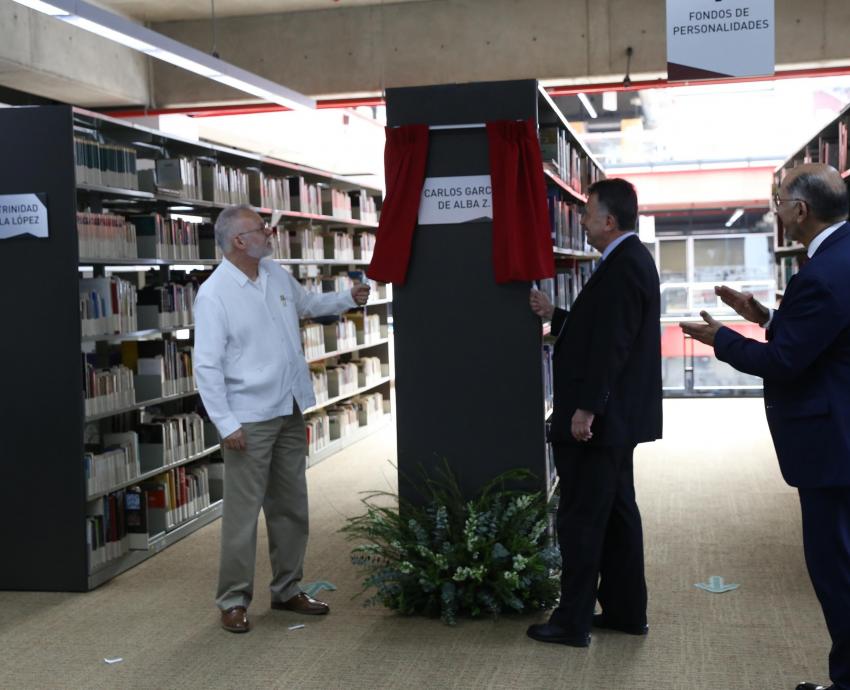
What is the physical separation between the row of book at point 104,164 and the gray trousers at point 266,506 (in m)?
1.73

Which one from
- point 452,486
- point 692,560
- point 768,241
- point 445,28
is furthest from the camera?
point 768,241

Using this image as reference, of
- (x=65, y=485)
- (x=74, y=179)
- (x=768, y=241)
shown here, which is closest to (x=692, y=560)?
(x=65, y=485)

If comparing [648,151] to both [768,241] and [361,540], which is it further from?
[361,540]

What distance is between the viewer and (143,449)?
612cm

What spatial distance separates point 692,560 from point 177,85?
6.62 m

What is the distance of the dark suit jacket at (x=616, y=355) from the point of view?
13.3ft

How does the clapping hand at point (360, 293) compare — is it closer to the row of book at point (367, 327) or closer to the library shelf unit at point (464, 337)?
the library shelf unit at point (464, 337)

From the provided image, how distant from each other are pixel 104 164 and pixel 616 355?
3.05 m

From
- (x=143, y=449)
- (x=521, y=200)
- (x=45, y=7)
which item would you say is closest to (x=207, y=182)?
(x=143, y=449)

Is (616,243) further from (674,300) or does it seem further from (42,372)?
(674,300)

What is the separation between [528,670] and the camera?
159 inches

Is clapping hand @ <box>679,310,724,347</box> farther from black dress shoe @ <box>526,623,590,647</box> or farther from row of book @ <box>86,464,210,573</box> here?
row of book @ <box>86,464,210,573</box>

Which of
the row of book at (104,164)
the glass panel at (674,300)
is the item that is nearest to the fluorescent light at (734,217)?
the glass panel at (674,300)

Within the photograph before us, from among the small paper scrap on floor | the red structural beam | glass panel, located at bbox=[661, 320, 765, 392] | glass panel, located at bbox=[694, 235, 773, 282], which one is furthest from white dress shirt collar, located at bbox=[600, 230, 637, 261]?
glass panel, located at bbox=[694, 235, 773, 282]
